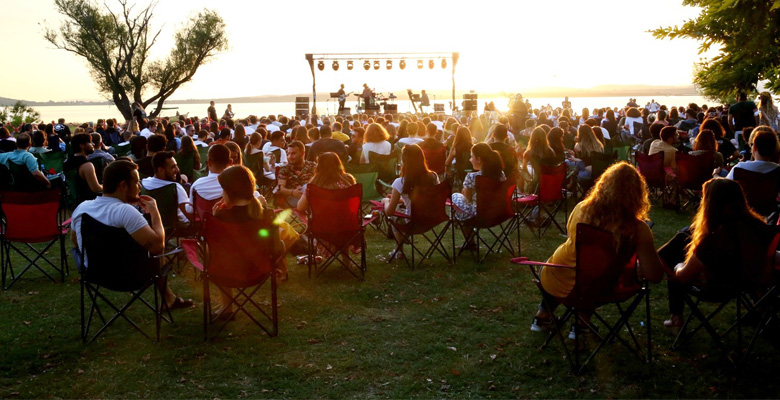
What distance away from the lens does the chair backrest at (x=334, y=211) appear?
5.64 m

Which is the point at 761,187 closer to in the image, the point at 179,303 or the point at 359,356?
the point at 359,356

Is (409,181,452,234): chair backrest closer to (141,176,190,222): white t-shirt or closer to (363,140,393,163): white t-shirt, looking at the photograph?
(141,176,190,222): white t-shirt

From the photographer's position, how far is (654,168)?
877cm

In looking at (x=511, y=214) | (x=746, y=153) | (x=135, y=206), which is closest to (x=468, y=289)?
(x=511, y=214)

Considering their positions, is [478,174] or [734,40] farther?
[478,174]

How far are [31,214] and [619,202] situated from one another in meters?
5.16

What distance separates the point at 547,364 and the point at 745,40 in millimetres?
2220

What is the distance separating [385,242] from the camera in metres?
7.62

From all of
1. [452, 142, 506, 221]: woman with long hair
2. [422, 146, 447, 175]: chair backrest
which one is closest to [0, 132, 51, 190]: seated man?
[422, 146, 447, 175]: chair backrest

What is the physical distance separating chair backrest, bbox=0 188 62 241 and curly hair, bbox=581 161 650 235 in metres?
4.82

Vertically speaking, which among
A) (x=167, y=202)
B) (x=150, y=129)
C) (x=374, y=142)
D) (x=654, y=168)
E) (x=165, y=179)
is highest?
(x=150, y=129)

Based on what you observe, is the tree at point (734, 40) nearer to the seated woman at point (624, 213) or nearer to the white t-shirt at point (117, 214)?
the seated woman at point (624, 213)

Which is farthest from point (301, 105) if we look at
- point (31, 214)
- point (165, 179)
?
point (31, 214)

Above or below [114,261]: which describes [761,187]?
above
